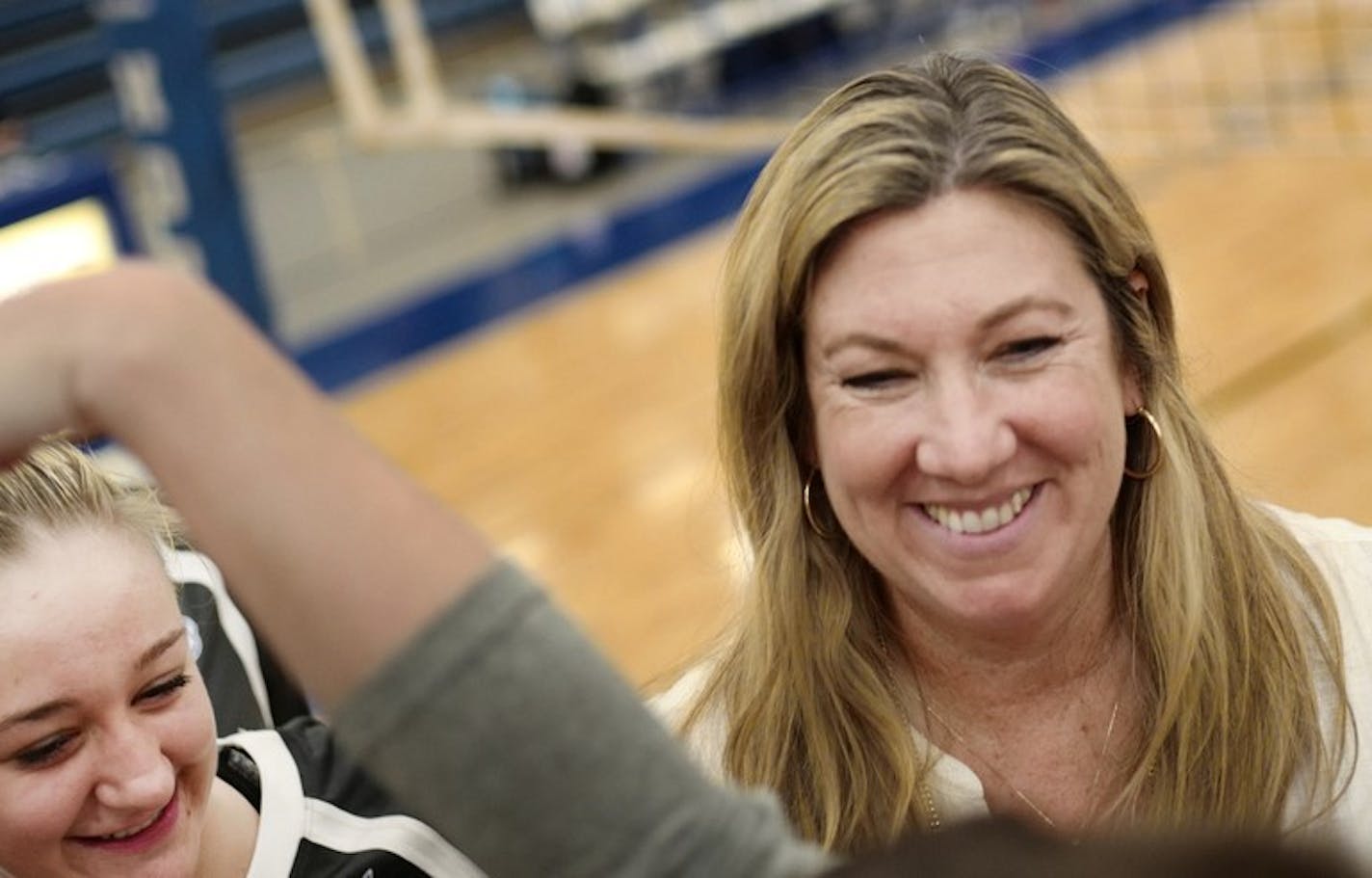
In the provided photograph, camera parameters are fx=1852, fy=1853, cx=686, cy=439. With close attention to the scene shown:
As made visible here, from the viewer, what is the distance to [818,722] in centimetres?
Result: 141

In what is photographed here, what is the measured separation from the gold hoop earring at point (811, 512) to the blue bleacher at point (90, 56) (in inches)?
248

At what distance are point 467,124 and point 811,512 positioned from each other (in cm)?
529

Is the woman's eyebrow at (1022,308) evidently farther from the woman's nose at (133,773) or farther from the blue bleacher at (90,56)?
the blue bleacher at (90,56)

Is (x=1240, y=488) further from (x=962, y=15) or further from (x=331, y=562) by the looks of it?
(x=962, y=15)

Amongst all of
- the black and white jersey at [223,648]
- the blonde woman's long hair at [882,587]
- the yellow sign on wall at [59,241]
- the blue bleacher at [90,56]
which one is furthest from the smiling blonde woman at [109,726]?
the blue bleacher at [90,56]

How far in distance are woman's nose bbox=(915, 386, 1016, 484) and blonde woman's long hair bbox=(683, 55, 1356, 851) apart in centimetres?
15

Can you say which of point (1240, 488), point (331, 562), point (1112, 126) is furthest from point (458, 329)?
point (331, 562)

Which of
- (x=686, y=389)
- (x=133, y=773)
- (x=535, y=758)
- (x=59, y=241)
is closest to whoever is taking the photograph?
(x=535, y=758)

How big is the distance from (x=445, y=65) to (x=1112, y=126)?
4513mm

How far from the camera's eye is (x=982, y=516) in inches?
51.1

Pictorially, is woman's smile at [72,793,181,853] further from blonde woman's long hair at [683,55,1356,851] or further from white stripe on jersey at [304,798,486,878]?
blonde woman's long hair at [683,55,1356,851]

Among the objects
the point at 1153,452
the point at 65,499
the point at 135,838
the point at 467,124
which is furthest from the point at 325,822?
the point at 467,124

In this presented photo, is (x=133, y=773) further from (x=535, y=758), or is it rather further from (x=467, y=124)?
(x=467, y=124)

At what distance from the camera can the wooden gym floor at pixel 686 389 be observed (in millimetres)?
3715
